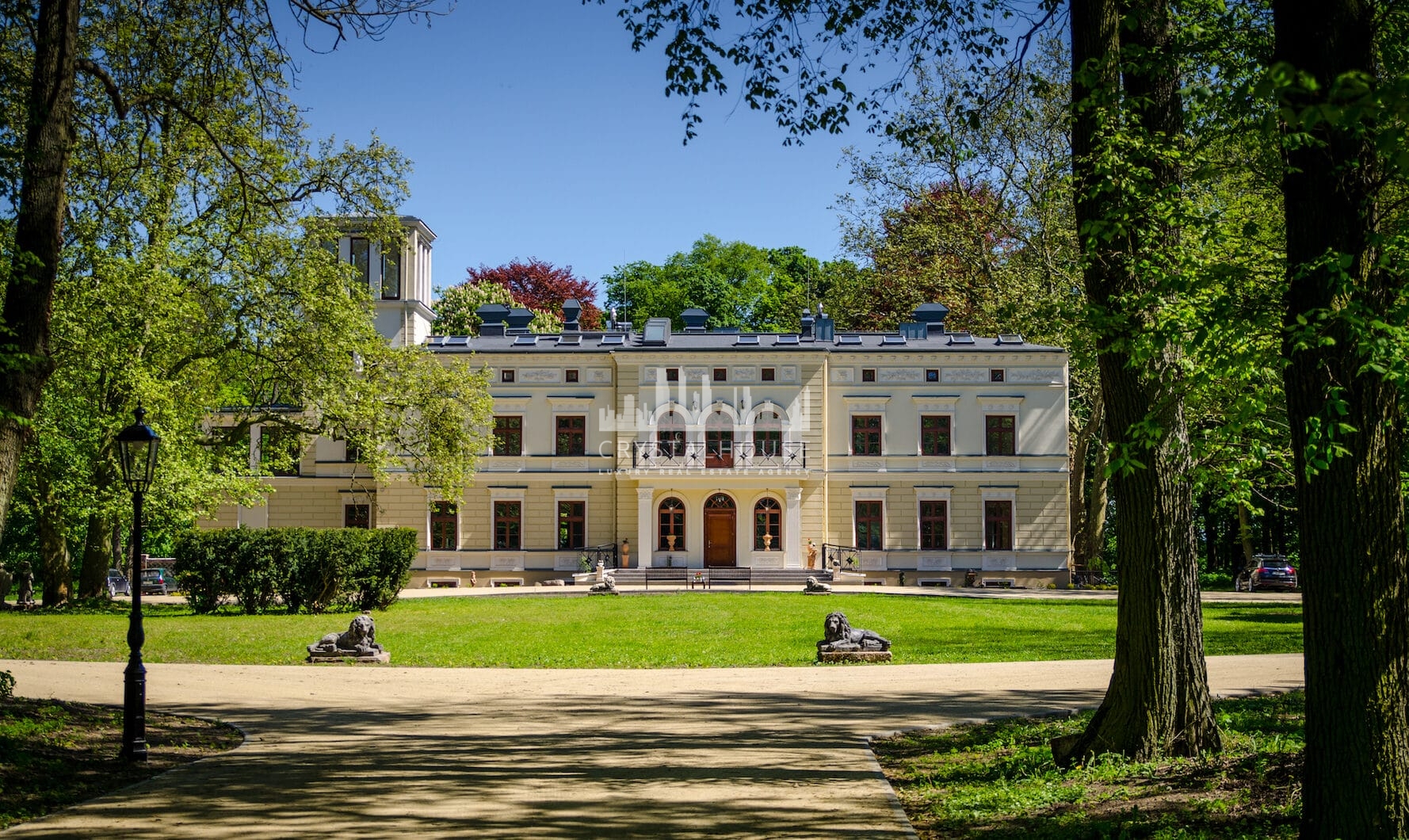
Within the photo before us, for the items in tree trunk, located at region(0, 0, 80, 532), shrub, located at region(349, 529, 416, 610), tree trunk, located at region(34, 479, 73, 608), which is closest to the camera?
tree trunk, located at region(0, 0, 80, 532)

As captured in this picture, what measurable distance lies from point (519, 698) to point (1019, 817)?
22.3ft

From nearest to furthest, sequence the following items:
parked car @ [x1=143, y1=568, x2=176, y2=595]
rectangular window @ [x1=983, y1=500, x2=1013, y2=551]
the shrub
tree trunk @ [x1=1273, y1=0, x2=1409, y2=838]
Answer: tree trunk @ [x1=1273, y1=0, x2=1409, y2=838] < the shrub < parked car @ [x1=143, y1=568, x2=176, y2=595] < rectangular window @ [x1=983, y1=500, x2=1013, y2=551]

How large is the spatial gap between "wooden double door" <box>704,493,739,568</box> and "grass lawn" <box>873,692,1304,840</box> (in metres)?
27.8

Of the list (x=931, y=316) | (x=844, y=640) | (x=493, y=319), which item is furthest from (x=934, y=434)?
(x=844, y=640)

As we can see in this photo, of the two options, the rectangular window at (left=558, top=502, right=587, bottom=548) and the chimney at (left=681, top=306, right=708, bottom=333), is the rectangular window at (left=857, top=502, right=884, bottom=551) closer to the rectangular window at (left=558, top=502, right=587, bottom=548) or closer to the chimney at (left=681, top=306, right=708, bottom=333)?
the chimney at (left=681, top=306, right=708, bottom=333)

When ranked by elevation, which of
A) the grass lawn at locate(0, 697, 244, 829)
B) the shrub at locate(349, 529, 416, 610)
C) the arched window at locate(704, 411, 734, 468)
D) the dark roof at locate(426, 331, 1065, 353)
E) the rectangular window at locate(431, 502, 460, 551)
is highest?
the dark roof at locate(426, 331, 1065, 353)

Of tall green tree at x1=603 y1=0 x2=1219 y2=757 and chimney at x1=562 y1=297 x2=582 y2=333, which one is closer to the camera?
tall green tree at x1=603 y1=0 x2=1219 y2=757

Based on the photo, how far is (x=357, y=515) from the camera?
126 feet

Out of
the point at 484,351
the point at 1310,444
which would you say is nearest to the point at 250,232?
the point at 484,351

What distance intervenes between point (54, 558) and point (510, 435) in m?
14.9

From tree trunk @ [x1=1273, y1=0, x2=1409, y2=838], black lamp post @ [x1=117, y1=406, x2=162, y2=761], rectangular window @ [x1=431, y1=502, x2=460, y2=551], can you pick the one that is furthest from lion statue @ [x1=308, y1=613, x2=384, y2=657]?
rectangular window @ [x1=431, y1=502, x2=460, y2=551]

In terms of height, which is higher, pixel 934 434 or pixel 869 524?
pixel 934 434

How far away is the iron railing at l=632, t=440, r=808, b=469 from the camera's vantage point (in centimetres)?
3712

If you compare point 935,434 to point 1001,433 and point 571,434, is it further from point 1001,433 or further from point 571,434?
point 571,434
